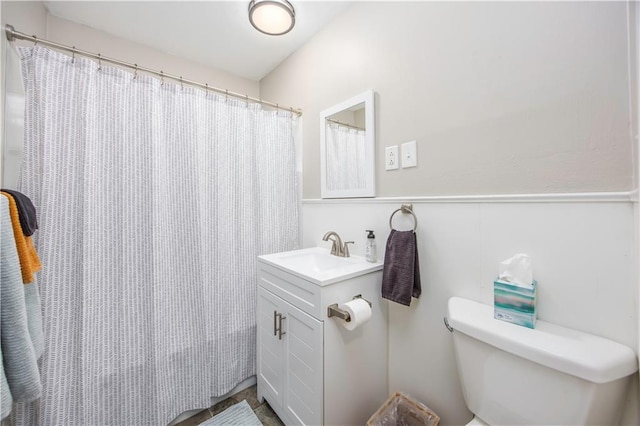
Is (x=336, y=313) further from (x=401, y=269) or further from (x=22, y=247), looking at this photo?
(x=22, y=247)

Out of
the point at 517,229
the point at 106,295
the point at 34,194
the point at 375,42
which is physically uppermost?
the point at 375,42

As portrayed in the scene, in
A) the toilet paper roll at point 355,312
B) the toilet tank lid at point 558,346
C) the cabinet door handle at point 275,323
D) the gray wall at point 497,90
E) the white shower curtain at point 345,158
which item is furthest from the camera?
the white shower curtain at point 345,158

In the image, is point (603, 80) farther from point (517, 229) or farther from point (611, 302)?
point (611, 302)

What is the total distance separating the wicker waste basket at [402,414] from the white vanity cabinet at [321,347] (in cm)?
12

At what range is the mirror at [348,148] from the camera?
4.42ft

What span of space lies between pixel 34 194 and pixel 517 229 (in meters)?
1.98

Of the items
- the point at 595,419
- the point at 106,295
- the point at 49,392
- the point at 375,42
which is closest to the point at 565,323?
the point at 595,419

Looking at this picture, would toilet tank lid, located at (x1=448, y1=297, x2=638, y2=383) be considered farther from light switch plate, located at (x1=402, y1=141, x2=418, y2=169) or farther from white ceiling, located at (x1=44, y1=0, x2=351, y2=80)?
white ceiling, located at (x1=44, y1=0, x2=351, y2=80)

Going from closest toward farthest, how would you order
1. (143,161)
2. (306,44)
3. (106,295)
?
(106,295), (143,161), (306,44)

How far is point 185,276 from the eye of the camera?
4.67 feet

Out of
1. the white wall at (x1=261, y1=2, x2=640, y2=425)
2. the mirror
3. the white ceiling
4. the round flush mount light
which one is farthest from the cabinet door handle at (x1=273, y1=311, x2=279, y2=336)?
the white ceiling

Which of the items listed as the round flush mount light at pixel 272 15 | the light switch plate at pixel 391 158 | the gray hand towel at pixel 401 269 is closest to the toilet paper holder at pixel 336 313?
the gray hand towel at pixel 401 269

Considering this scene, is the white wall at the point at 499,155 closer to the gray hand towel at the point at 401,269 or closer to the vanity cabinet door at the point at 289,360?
the gray hand towel at the point at 401,269

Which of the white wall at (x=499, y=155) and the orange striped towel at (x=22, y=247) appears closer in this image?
the white wall at (x=499, y=155)
